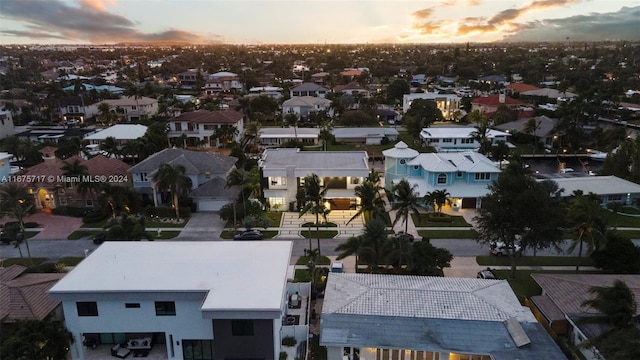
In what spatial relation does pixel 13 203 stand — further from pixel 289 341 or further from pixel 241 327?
pixel 289 341

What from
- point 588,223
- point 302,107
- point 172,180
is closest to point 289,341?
point 588,223

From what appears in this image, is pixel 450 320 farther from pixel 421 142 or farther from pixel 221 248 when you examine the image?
pixel 421 142

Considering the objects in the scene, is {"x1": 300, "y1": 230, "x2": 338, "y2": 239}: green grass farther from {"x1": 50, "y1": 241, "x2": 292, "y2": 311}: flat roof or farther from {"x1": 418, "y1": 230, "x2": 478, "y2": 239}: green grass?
{"x1": 50, "y1": 241, "x2": 292, "y2": 311}: flat roof

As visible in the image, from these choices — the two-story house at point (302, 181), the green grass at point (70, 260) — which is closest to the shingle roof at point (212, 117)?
the two-story house at point (302, 181)

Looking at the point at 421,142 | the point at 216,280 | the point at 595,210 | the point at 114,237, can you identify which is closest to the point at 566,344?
the point at 595,210

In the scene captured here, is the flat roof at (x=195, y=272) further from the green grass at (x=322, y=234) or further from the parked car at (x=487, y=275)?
the parked car at (x=487, y=275)

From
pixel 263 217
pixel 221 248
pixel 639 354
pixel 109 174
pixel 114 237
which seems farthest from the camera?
pixel 109 174

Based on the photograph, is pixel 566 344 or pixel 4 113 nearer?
pixel 566 344
